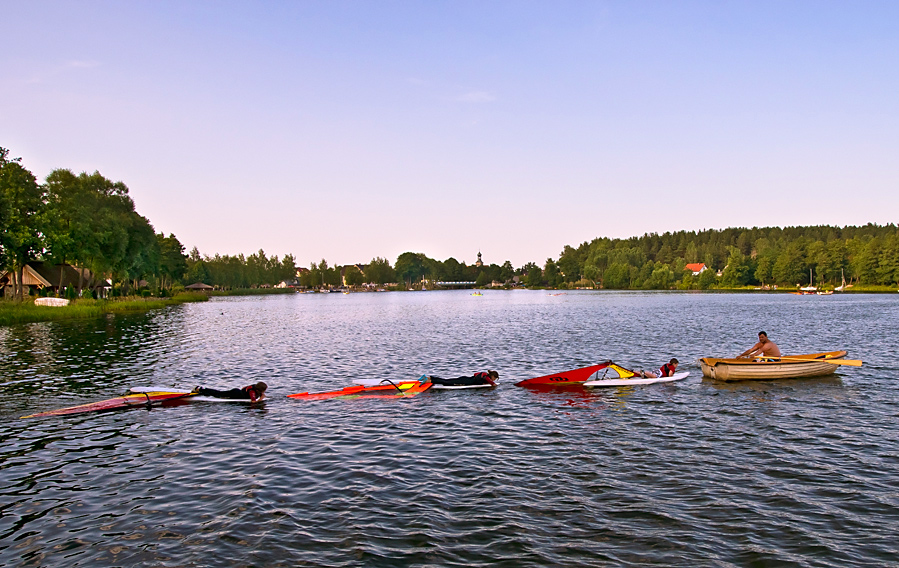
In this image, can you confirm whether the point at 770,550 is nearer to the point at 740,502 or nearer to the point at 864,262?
the point at 740,502

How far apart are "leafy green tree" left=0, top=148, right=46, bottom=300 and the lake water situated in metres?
37.5

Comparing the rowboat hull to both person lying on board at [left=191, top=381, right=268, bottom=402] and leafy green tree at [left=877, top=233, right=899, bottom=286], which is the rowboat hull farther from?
leafy green tree at [left=877, top=233, right=899, bottom=286]

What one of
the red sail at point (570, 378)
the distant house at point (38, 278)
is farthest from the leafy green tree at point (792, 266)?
the distant house at point (38, 278)

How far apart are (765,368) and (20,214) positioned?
253 ft

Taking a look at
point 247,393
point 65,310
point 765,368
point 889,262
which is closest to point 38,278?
point 65,310

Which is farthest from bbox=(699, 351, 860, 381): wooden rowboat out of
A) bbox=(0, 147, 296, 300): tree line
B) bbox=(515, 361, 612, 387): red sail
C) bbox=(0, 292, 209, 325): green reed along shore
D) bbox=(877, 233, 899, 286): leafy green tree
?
bbox=(877, 233, 899, 286): leafy green tree

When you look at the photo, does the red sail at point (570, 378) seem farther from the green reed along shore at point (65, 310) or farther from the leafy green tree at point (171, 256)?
the leafy green tree at point (171, 256)

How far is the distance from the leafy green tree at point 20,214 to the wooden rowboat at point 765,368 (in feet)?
215

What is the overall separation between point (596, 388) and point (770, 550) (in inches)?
588

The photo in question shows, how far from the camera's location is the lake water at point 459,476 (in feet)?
32.9

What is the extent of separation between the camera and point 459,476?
13.8m

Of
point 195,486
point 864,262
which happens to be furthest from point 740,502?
point 864,262

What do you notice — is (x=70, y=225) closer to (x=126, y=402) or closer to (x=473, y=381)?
(x=126, y=402)

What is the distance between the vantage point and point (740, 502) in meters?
12.0
